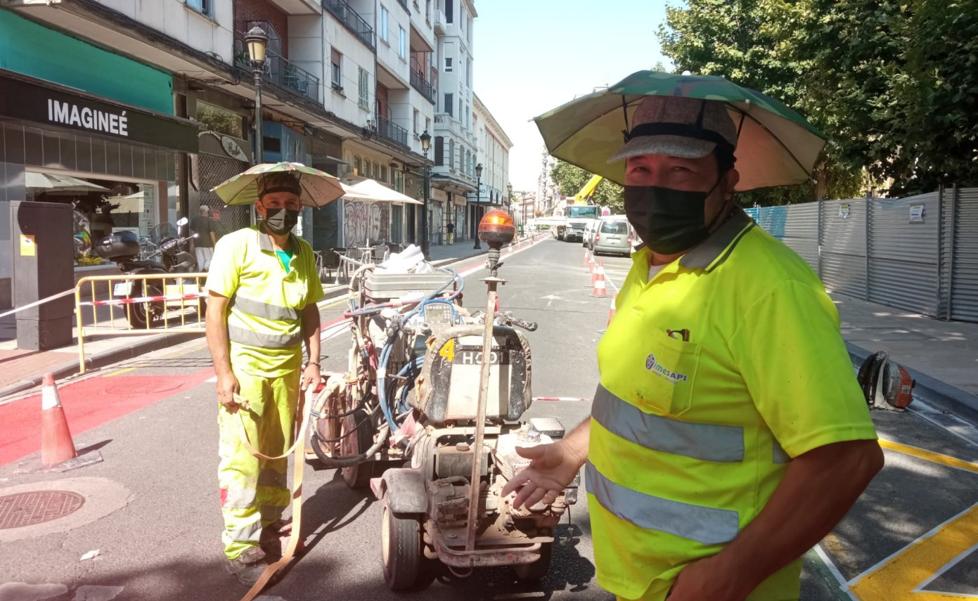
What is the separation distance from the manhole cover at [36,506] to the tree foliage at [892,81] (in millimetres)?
9026

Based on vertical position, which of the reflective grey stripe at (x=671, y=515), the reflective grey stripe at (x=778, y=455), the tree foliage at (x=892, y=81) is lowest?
the reflective grey stripe at (x=671, y=515)

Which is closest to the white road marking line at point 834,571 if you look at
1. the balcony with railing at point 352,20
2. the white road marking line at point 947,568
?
the white road marking line at point 947,568

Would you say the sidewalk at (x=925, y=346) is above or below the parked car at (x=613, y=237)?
below

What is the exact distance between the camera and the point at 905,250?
563 inches

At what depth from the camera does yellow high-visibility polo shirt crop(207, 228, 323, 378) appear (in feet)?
12.2

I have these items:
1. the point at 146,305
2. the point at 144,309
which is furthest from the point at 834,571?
the point at 144,309

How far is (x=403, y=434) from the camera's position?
4.31 meters

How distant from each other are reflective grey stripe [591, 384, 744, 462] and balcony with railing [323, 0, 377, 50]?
25.8m

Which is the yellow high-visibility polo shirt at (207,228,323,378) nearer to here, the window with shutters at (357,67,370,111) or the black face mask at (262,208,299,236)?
→ the black face mask at (262,208,299,236)

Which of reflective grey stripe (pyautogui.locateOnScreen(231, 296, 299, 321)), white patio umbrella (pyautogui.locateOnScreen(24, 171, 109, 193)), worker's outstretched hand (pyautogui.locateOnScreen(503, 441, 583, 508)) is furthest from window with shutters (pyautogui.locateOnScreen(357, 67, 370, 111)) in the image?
worker's outstretched hand (pyautogui.locateOnScreen(503, 441, 583, 508))

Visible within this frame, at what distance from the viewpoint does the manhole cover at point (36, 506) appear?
442 centimetres

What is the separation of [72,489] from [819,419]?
506 cm

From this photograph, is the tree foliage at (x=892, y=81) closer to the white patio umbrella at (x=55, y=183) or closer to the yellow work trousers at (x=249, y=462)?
the yellow work trousers at (x=249, y=462)

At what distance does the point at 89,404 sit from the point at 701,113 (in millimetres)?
7277
